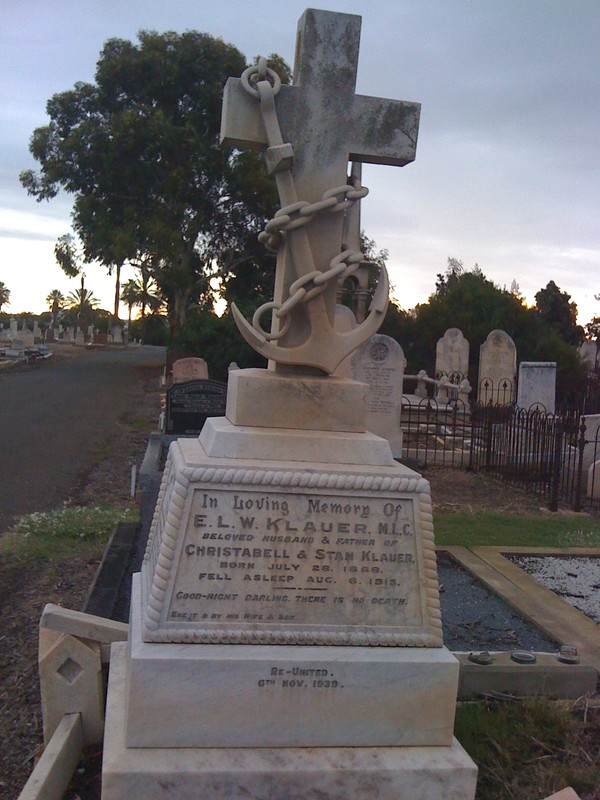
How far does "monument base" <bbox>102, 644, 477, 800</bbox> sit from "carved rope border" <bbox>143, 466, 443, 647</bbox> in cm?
37

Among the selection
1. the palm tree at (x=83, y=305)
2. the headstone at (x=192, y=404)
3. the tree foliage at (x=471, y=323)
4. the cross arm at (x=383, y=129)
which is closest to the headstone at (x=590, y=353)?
the tree foliage at (x=471, y=323)

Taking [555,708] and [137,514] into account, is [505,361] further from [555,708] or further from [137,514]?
[555,708]

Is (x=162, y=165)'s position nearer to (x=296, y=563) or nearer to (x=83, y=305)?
(x=296, y=563)

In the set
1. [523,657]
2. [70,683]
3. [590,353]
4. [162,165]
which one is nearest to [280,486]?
[70,683]

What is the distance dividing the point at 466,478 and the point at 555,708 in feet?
26.7

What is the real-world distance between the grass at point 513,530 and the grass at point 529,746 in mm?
3514

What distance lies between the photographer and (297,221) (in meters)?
3.08

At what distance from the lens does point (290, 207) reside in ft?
10.1

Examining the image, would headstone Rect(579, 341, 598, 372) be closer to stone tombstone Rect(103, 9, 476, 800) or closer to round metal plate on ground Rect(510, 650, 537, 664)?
round metal plate on ground Rect(510, 650, 537, 664)

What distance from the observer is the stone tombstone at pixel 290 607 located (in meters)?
2.62

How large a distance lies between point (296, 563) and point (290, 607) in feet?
0.53

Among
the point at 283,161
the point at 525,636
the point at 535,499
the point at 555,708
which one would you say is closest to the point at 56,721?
the point at 555,708


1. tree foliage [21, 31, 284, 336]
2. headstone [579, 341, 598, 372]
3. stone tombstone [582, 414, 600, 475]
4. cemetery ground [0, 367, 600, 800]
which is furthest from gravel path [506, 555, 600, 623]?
tree foliage [21, 31, 284, 336]

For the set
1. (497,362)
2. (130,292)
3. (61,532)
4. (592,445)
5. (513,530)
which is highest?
(130,292)
